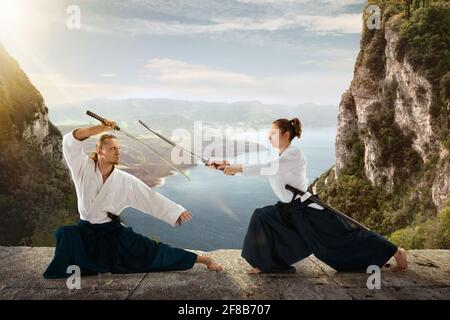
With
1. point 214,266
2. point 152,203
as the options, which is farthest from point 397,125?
point 152,203

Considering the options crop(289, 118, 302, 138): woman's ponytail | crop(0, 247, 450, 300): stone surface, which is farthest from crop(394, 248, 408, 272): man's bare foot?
crop(289, 118, 302, 138): woman's ponytail

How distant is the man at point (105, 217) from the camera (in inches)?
196

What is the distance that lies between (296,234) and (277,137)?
3.53ft

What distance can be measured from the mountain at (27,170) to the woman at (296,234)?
1556 inches

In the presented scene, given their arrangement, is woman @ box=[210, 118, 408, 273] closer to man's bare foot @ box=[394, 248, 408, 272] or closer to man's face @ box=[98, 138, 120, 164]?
man's bare foot @ box=[394, 248, 408, 272]

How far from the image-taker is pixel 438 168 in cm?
4500

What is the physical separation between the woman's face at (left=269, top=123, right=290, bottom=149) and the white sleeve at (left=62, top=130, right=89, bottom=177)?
6.56ft

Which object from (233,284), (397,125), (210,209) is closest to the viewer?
(233,284)

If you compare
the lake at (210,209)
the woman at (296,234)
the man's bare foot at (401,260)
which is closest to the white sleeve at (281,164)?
the woman at (296,234)

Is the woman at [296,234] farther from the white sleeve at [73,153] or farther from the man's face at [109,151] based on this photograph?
the white sleeve at [73,153]

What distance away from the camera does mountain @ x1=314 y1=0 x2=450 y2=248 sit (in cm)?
4944

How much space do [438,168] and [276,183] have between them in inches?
1748

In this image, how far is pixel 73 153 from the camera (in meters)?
4.95

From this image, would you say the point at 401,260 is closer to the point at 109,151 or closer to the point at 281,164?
the point at 281,164
